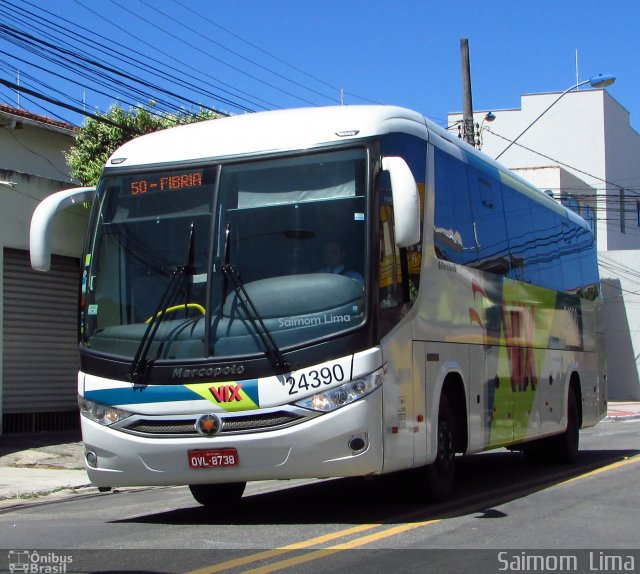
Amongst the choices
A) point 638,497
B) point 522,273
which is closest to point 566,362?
point 522,273

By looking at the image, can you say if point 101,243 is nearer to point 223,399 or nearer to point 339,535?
point 223,399

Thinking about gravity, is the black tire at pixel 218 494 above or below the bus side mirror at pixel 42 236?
below

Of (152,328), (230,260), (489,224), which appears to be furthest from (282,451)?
(489,224)

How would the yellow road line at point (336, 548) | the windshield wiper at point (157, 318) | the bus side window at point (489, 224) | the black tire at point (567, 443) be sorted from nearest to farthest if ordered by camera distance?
the yellow road line at point (336, 548)
the windshield wiper at point (157, 318)
the bus side window at point (489, 224)
the black tire at point (567, 443)

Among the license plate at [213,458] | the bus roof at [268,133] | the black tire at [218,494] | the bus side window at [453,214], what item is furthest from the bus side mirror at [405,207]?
the black tire at [218,494]

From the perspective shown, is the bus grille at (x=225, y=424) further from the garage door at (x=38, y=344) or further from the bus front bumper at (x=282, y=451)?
the garage door at (x=38, y=344)

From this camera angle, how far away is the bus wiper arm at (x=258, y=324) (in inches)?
320

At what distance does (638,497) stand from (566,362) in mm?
4586

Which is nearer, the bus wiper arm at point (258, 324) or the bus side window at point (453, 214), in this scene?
the bus wiper arm at point (258, 324)

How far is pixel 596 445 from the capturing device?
1905 cm

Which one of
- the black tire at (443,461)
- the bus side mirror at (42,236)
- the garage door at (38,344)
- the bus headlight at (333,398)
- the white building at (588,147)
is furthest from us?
the white building at (588,147)

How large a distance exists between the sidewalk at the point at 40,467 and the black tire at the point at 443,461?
16.6ft

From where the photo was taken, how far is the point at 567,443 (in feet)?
48.8

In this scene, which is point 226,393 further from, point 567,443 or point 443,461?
point 567,443
